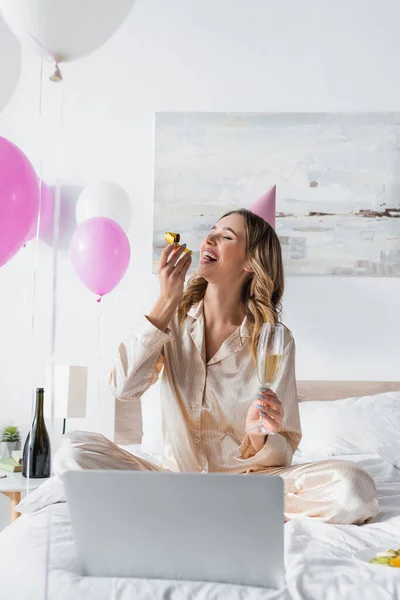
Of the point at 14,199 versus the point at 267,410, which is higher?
the point at 14,199

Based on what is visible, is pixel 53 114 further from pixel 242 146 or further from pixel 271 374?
pixel 271 374

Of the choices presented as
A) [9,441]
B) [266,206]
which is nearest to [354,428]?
[266,206]

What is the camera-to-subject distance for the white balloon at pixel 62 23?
5.60ft

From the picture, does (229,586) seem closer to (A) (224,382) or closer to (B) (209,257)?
(A) (224,382)

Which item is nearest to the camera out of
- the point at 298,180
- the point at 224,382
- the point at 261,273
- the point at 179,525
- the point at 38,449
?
the point at 179,525

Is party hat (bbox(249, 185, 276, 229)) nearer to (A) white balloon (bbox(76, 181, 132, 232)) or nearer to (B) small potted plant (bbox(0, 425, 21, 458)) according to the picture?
(A) white balloon (bbox(76, 181, 132, 232))

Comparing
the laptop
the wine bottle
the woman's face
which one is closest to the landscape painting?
the wine bottle

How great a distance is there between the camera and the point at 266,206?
3266 mm

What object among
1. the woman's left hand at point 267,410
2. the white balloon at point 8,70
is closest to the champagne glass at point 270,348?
the woman's left hand at point 267,410

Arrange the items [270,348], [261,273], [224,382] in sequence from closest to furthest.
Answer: [270,348] → [224,382] → [261,273]

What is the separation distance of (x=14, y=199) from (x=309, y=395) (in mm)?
1729

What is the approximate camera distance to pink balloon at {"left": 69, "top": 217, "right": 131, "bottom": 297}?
296cm

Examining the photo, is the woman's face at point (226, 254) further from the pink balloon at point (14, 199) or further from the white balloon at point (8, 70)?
the white balloon at point (8, 70)

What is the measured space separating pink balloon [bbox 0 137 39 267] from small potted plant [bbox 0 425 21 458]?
4.63ft
